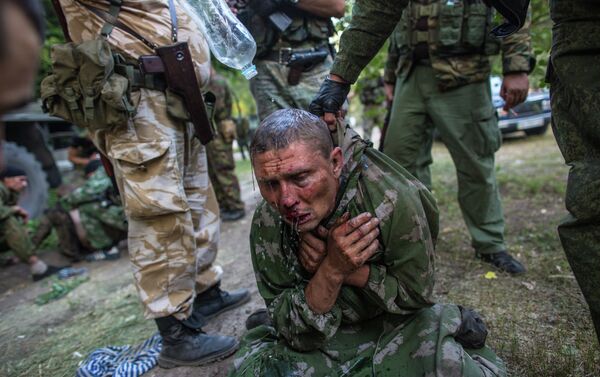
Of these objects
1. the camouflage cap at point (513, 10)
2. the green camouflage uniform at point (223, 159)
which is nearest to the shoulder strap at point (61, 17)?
the camouflage cap at point (513, 10)

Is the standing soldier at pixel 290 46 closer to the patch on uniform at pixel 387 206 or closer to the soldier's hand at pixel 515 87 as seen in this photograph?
the soldier's hand at pixel 515 87

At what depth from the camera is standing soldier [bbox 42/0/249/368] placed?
2.05m

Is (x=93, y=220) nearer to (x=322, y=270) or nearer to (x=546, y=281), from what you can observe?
(x=322, y=270)

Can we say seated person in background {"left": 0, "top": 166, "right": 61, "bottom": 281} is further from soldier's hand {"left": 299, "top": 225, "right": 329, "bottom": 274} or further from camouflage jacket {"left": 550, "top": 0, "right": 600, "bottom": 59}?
camouflage jacket {"left": 550, "top": 0, "right": 600, "bottom": 59}

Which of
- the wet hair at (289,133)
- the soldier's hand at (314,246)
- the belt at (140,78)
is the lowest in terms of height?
the soldier's hand at (314,246)

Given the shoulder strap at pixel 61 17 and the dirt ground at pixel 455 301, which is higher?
the shoulder strap at pixel 61 17

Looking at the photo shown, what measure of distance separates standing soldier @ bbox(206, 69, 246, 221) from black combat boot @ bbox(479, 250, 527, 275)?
141 inches

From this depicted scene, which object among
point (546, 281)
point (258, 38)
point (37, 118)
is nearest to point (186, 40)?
point (258, 38)

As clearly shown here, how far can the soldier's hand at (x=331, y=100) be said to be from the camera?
194 centimetres

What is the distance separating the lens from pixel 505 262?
117 inches

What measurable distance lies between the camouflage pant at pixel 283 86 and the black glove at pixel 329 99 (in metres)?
0.74

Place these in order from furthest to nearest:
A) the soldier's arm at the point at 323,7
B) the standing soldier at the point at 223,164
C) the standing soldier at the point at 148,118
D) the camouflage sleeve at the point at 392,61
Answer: the standing soldier at the point at 223,164
the camouflage sleeve at the point at 392,61
the soldier's arm at the point at 323,7
the standing soldier at the point at 148,118

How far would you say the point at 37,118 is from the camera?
7555 millimetres

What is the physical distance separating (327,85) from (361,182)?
0.66m
